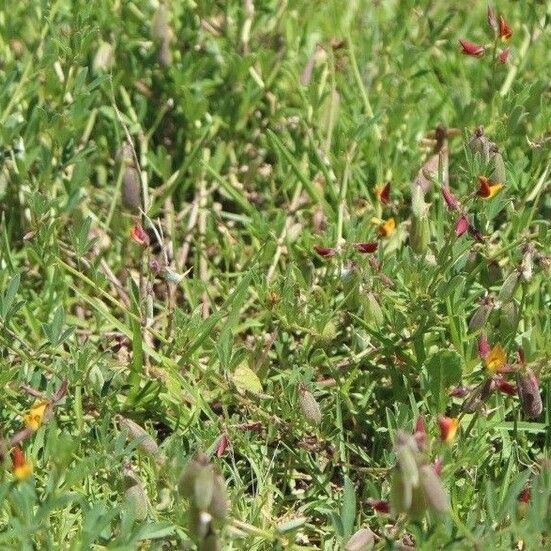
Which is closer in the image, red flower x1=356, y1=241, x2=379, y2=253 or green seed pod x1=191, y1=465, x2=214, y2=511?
green seed pod x1=191, y1=465, x2=214, y2=511

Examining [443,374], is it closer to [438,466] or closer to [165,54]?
[438,466]

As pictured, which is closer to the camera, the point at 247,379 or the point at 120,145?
the point at 247,379

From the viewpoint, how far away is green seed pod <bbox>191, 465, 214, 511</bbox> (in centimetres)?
160

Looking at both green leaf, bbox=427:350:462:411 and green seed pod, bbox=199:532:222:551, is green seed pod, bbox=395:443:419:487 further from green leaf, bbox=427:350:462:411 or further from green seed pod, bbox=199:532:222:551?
green leaf, bbox=427:350:462:411

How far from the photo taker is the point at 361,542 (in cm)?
178

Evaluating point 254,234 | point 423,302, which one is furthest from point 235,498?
point 254,234

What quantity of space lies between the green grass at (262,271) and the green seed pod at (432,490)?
0.05 metres

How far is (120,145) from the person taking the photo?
2629 millimetres

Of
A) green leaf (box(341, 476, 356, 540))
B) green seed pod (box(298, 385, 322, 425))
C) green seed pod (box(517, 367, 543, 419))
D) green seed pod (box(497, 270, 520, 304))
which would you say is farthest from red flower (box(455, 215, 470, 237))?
green leaf (box(341, 476, 356, 540))

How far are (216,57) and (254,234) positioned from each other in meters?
0.64

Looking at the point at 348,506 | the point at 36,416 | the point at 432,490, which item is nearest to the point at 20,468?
the point at 36,416

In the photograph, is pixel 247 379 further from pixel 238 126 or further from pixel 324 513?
pixel 238 126

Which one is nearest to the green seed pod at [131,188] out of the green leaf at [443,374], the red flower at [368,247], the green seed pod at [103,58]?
the green seed pod at [103,58]

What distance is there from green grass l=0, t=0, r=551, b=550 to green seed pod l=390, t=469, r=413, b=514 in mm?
74
